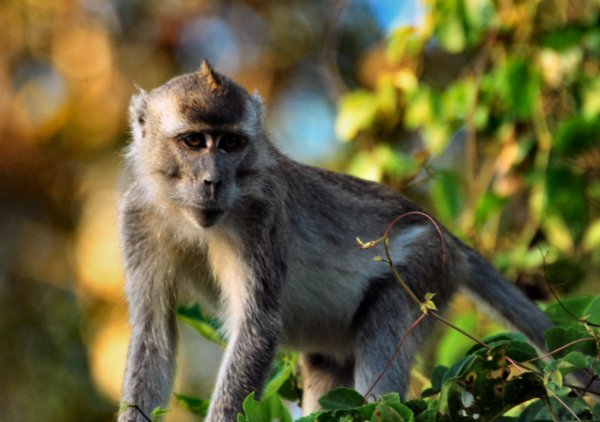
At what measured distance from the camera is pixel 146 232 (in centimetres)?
557

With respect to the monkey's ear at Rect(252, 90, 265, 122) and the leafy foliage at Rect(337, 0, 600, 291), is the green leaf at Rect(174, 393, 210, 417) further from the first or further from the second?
the leafy foliage at Rect(337, 0, 600, 291)

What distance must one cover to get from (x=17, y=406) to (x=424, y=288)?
29.1 ft

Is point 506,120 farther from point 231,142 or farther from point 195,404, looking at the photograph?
point 195,404

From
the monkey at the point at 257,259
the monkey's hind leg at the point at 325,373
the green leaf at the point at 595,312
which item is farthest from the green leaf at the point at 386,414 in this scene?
the monkey's hind leg at the point at 325,373

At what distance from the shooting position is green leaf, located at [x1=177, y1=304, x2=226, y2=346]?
554 cm

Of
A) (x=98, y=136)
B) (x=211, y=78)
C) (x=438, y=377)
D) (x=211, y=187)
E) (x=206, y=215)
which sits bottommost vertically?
(x=98, y=136)

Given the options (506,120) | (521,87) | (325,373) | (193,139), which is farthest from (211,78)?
(506,120)

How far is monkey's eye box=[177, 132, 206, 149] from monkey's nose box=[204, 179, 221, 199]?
282 mm

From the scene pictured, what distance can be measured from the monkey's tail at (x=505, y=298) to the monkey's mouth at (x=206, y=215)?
1953 millimetres

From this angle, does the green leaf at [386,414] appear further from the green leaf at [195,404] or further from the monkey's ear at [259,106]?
the monkey's ear at [259,106]

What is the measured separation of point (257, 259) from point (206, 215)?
0.51 metres

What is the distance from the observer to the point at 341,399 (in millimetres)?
3447

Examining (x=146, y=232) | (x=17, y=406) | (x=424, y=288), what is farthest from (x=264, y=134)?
(x=17, y=406)

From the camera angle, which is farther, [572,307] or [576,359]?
[572,307]
